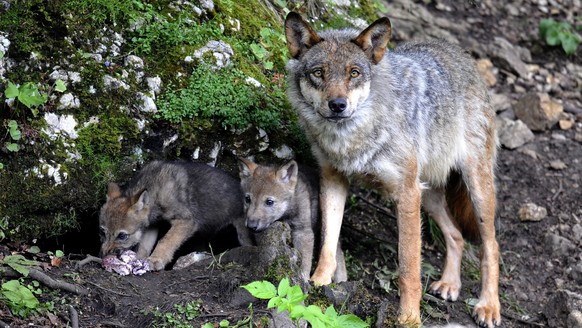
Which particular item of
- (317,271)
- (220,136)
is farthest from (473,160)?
(220,136)

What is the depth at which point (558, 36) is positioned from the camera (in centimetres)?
1125

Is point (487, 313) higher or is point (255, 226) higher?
point (255, 226)

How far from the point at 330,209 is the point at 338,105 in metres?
1.23

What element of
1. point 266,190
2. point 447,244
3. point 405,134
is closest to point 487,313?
point 447,244

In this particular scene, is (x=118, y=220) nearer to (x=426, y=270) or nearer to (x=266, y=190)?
(x=266, y=190)

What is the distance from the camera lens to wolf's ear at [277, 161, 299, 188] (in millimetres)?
6777

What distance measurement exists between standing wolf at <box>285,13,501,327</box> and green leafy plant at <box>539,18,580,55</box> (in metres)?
4.12

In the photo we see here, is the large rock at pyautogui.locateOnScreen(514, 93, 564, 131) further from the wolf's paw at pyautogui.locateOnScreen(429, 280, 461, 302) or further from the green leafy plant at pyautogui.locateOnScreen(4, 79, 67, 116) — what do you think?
the green leafy plant at pyautogui.locateOnScreen(4, 79, 67, 116)

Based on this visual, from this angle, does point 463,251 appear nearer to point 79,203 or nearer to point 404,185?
point 404,185

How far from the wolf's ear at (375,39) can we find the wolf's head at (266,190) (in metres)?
1.21

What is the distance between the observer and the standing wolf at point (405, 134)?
20.5 feet

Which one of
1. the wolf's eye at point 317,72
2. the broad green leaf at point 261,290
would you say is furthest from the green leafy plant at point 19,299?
the wolf's eye at point 317,72

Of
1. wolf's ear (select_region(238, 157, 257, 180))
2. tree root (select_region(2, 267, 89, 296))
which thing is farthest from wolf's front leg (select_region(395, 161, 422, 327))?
tree root (select_region(2, 267, 89, 296))

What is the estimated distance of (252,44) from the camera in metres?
7.59
